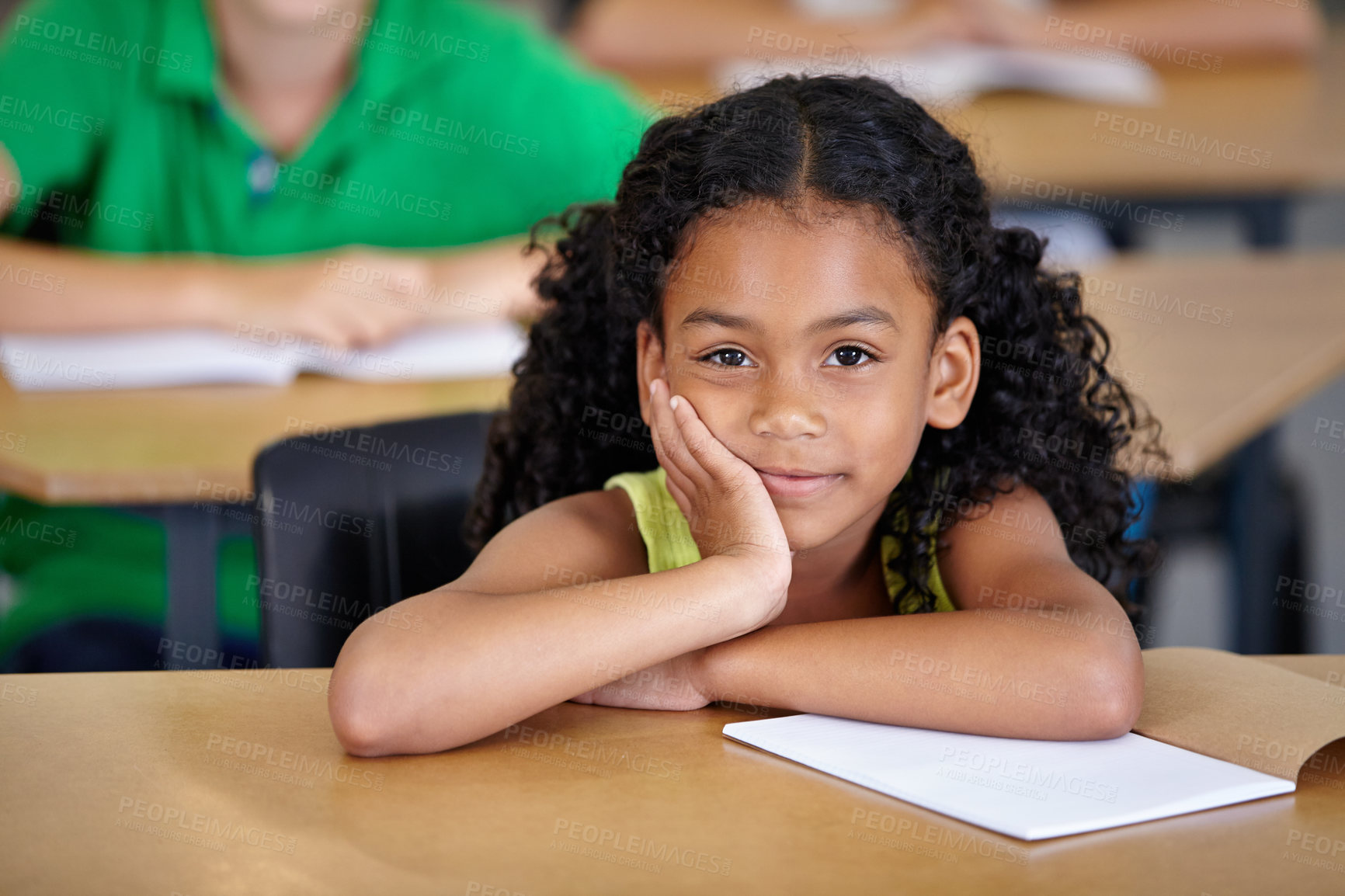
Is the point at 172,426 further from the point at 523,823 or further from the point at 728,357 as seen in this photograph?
the point at 523,823

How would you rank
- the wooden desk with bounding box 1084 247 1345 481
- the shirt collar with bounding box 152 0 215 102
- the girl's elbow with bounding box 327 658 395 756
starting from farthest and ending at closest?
the shirt collar with bounding box 152 0 215 102
the wooden desk with bounding box 1084 247 1345 481
the girl's elbow with bounding box 327 658 395 756

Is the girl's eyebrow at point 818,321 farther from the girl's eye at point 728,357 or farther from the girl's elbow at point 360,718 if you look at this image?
the girl's elbow at point 360,718

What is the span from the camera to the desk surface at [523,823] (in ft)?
2.26

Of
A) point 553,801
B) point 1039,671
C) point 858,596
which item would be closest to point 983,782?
point 1039,671

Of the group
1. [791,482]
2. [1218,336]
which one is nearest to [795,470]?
[791,482]

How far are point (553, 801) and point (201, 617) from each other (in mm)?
983

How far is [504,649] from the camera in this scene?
0.90 m

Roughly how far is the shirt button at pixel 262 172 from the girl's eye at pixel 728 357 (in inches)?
58.8

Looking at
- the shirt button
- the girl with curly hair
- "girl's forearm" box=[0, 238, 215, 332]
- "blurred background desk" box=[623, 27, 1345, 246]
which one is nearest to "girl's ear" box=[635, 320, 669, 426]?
the girl with curly hair

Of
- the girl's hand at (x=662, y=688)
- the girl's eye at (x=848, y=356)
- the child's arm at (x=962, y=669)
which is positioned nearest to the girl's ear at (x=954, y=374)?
the girl's eye at (x=848, y=356)

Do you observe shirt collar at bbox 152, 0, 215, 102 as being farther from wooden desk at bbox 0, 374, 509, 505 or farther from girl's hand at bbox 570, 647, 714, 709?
girl's hand at bbox 570, 647, 714, 709

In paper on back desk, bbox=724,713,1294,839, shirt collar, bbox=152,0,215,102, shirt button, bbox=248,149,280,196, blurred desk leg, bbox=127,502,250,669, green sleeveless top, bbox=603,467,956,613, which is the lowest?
blurred desk leg, bbox=127,502,250,669

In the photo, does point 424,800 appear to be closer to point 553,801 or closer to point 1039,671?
point 553,801

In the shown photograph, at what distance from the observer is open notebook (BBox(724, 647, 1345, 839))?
78 centimetres
